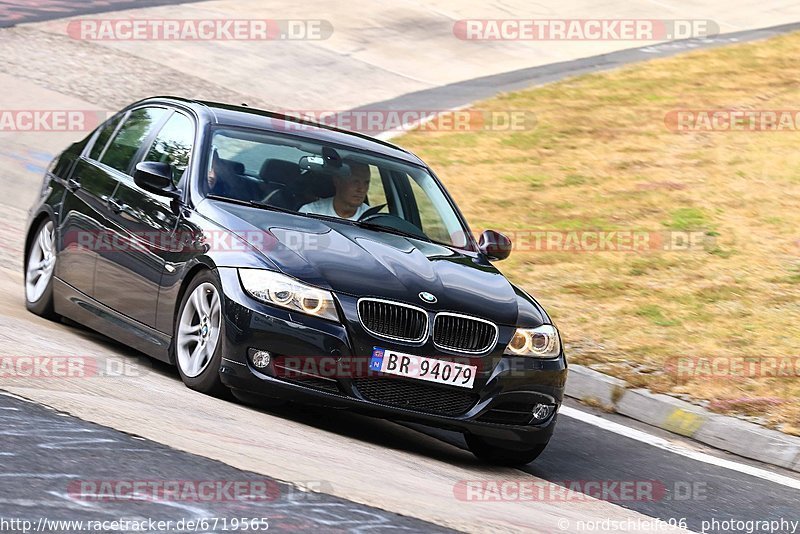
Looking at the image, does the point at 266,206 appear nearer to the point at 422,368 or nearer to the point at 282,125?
the point at 282,125

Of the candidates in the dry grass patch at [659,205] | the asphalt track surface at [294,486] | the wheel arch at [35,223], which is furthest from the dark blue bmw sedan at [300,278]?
the dry grass patch at [659,205]

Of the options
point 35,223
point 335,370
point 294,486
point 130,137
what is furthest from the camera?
point 35,223

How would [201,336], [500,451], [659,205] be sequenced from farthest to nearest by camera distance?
[659,205], [500,451], [201,336]

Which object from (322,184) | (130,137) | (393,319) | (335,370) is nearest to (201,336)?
(335,370)

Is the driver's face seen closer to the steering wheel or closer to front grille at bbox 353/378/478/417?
the steering wheel

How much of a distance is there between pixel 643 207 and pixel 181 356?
820 cm

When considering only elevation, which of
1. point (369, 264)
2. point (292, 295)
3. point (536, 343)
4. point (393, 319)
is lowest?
point (536, 343)

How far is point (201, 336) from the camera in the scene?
7184 millimetres

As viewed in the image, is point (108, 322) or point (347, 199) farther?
point (108, 322)

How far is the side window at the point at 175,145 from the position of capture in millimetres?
8078

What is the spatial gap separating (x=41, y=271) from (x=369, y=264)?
3215 millimetres

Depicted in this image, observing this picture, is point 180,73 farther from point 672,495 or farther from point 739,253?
point 672,495

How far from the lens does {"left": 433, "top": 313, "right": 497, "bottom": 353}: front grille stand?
22.7ft

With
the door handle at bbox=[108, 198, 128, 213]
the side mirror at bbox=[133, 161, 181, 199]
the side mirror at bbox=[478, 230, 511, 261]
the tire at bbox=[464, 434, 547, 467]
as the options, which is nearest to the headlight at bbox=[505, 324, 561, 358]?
the tire at bbox=[464, 434, 547, 467]
